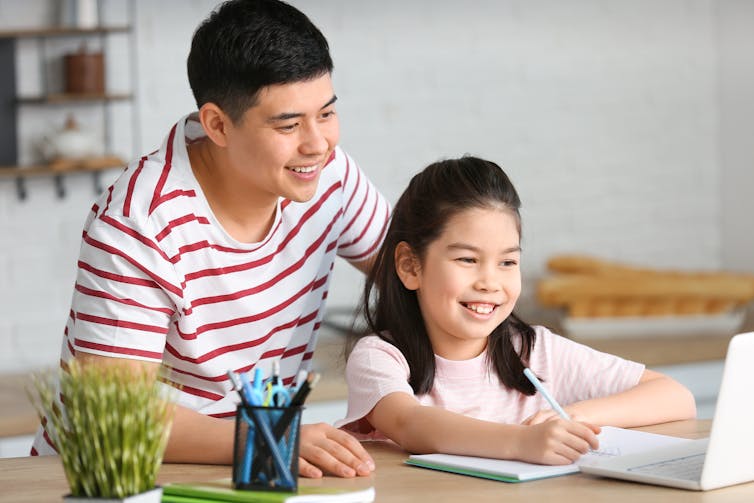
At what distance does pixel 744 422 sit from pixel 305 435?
0.53 m

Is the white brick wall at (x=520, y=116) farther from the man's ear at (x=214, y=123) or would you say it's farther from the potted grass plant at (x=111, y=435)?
the potted grass plant at (x=111, y=435)

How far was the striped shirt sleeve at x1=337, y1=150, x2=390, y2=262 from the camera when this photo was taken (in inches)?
82.7

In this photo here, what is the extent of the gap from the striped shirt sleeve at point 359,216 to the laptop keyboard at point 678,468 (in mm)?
855

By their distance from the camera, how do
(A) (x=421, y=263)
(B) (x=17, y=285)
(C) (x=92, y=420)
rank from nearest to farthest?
(C) (x=92, y=420) → (A) (x=421, y=263) → (B) (x=17, y=285)

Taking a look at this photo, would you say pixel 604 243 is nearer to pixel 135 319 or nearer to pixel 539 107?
pixel 539 107

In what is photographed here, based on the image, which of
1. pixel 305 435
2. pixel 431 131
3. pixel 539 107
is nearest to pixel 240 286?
pixel 305 435

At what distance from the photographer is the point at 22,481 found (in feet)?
4.78

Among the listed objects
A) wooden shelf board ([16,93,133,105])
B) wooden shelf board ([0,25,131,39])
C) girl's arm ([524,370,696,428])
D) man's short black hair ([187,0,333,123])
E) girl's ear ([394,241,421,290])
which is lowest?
girl's arm ([524,370,696,428])

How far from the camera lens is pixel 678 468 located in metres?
1.38

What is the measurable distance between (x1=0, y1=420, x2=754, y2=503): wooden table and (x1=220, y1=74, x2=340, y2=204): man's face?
44 cm

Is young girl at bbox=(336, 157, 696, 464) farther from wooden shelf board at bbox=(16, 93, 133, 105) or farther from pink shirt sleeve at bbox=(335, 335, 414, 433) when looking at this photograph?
wooden shelf board at bbox=(16, 93, 133, 105)

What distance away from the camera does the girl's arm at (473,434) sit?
4.69 feet

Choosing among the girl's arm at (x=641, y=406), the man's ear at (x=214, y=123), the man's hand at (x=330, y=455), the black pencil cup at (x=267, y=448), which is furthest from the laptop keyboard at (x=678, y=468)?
the man's ear at (x=214, y=123)

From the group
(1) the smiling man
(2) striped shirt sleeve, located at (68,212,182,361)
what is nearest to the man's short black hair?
(1) the smiling man
